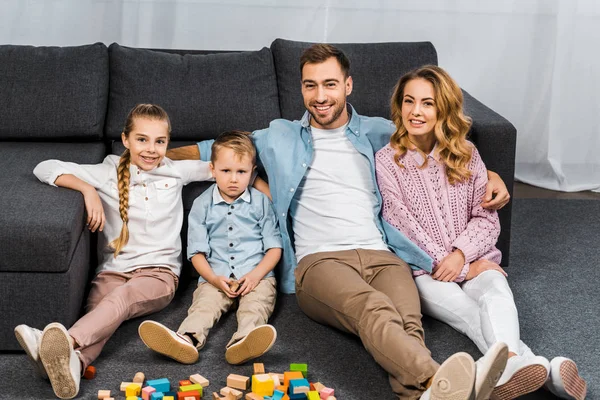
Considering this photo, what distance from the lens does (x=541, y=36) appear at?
4418mm

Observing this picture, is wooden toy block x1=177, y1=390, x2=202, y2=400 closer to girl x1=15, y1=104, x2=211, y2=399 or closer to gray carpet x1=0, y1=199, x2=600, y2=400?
gray carpet x1=0, y1=199, x2=600, y2=400

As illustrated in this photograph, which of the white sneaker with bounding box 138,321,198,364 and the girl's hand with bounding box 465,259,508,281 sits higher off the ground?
the girl's hand with bounding box 465,259,508,281

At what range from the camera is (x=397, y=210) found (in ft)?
9.28

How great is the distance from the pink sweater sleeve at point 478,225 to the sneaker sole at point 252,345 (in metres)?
0.74

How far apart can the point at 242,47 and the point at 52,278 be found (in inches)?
79.9

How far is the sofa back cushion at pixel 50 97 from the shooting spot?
3338 mm

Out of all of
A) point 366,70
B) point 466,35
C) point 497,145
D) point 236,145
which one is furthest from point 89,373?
point 466,35

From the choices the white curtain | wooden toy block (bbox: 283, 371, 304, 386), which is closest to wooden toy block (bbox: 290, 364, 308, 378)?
wooden toy block (bbox: 283, 371, 304, 386)

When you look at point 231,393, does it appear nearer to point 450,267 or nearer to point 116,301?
point 116,301

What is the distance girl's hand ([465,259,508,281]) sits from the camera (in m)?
2.79

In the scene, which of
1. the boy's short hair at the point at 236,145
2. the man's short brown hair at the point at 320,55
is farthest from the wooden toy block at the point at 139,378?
the man's short brown hair at the point at 320,55

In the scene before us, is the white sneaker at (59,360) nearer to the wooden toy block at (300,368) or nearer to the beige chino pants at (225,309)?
the beige chino pants at (225,309)

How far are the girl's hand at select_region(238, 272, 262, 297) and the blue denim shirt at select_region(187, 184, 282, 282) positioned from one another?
0.04m

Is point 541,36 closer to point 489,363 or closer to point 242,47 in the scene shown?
point 242,47
